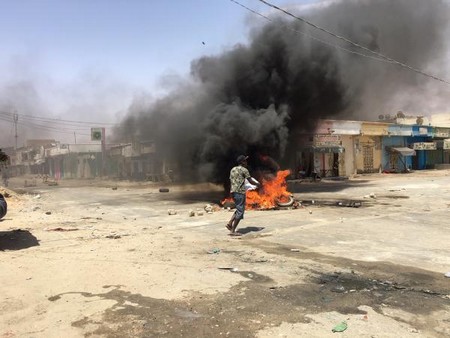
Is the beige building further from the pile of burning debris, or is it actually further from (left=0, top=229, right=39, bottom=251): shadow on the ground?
(left=0, top=229, right=39, bottom=251): shadow on the ground

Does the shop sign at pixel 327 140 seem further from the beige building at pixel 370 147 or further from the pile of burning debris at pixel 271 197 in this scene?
the pile of burning debris at pixel 271 197

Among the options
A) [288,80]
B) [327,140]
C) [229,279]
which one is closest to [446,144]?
[327,140]

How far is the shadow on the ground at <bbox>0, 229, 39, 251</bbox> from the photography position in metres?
7.92

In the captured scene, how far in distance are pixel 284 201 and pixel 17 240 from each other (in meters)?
8.37

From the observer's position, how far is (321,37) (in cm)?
1898

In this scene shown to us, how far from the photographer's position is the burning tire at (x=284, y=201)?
13.7m

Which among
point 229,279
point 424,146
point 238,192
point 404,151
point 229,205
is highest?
point 424,146

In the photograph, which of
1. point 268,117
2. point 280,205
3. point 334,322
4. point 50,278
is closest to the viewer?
point 334,322

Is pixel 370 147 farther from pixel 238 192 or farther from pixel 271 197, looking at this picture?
pixel 238 192

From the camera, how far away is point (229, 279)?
17.7 ft

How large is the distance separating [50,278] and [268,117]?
12.8m

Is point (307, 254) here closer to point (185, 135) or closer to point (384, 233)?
point (384, 233)

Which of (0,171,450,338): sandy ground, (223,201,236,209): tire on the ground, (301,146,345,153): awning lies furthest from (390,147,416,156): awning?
(0,171,450,338): sandy ground

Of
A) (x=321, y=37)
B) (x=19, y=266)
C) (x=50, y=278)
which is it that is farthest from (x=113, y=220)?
(x=321, y=37)
